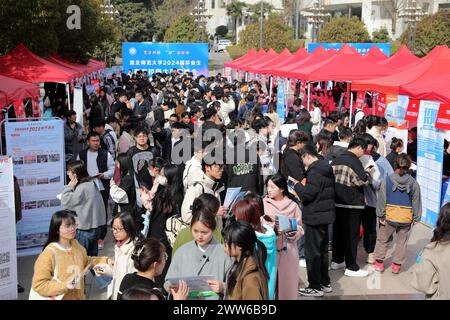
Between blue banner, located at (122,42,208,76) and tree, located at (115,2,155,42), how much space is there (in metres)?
24.8

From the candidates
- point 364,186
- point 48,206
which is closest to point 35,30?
point 48,206

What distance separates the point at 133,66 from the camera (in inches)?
1219

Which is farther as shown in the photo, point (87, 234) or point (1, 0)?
point (1, 0)

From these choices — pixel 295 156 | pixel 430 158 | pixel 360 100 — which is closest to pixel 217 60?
pixel 360 100

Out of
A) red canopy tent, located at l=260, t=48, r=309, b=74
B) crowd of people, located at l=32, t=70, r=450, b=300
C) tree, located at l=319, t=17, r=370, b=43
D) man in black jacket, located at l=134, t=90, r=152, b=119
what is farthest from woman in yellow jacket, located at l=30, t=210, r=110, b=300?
tree, located at l=319, t=17, r=370, b=43

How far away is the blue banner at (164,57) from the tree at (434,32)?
48.4 ft

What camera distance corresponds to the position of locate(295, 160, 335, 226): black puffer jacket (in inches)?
221

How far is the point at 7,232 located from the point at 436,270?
4109mm

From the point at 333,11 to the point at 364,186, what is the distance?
235ft

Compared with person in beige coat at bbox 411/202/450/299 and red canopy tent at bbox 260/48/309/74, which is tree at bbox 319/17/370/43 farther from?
person in beige coat at bbox 411/202/450/299

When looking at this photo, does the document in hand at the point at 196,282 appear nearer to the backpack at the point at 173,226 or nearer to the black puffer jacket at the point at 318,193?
the backpack at the point at 173,226

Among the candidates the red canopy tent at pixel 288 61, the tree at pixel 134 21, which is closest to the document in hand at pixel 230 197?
the red canopy tent at pixel 288 61

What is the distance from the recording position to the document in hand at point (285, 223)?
459 cm

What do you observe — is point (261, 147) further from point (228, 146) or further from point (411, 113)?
point (411, 113)
